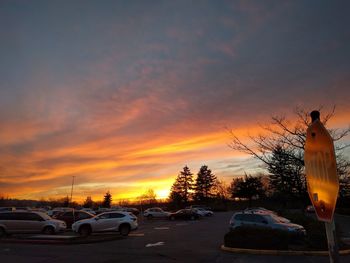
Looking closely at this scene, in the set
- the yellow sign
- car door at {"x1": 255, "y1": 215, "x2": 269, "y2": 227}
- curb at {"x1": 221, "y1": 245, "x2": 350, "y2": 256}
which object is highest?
the yellow sign

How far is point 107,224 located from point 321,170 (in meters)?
25.9

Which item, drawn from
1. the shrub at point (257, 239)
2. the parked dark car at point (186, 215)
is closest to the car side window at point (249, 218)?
the shrub at point (257, 239)

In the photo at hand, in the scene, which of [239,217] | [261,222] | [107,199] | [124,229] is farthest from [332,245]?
[107,199]

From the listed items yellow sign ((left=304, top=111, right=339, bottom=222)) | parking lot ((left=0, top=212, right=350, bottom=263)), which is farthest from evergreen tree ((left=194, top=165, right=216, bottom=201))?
yellow sign ((left=304, top=111, right=339, bottom=222))

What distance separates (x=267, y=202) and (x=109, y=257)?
94647 millimetres

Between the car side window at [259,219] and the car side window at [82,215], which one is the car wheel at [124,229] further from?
the car side window at [259,219]

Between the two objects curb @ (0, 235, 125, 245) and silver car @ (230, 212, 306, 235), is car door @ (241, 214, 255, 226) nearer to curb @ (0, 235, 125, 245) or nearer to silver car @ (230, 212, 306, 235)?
silver car @ (230, 212, 306, 235)

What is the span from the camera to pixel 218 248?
19031 mm

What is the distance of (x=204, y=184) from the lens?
137 m

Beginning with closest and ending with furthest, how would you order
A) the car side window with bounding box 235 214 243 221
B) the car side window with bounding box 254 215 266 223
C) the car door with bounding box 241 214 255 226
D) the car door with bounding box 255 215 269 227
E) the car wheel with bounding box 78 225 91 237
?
the car door with bounding box 255 215 269 227, the car side window with bounding box 254 215 266 223, the car door with bounding box 241 214 255 226, the car side window with bounding box 235 214 243 221, the car wheel with bounding box 78 225 91 237

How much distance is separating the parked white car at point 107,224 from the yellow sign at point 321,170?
2541 centimetres

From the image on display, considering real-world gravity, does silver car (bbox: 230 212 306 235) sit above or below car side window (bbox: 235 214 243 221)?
below

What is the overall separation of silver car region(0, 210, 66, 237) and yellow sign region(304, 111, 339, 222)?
27.3 metres

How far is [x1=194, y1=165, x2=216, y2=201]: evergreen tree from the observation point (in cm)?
13625
